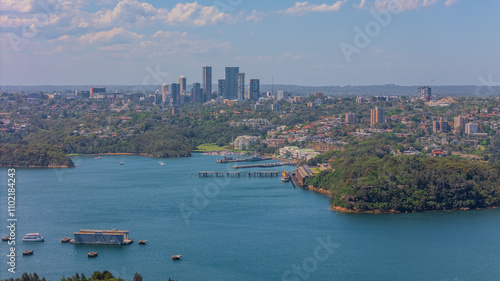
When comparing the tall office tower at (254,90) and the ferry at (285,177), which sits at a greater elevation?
the tall office tower at (254,90)

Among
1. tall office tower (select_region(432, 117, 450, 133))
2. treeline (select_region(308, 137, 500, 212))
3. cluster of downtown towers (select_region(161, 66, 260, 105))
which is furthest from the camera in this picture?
cluster of downtown towers (select_region(161, 66, 260, 105))

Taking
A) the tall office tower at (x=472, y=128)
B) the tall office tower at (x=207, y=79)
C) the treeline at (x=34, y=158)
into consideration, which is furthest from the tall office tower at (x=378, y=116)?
the tall office tower at (x=207, y=79)

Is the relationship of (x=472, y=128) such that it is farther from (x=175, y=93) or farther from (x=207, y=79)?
(x=207, y=79)

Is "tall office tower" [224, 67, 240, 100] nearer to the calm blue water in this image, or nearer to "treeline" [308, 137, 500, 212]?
the calm blue water

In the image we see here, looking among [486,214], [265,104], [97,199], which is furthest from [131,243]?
[265,104]

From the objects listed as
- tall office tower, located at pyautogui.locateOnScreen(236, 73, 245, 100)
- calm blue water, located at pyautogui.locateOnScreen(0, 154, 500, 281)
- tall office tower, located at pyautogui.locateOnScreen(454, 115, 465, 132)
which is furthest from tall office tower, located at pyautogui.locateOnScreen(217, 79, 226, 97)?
calm blue water, located at pyautogui.locateOnScreen(0, 154, 500, 281)

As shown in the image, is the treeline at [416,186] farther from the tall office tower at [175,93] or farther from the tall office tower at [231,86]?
the tall office tower at [231,86]
